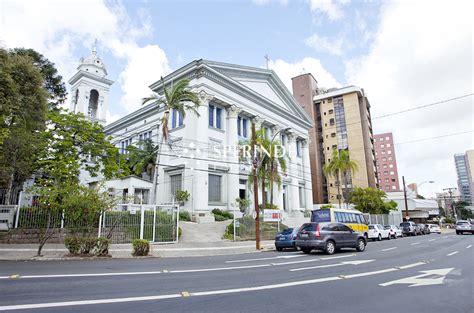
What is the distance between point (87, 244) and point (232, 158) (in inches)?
858

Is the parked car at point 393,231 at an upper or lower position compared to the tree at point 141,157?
lower

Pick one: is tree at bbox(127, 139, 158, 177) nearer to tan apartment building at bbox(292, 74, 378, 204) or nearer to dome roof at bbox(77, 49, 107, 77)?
dome roof at bbox(77, 49, 107, 77)

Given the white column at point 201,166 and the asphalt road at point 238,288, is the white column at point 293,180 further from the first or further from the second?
the asphalt road at point 238,288

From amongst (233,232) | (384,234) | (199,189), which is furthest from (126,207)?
(384,234)

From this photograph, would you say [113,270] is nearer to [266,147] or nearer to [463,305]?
[463,305]

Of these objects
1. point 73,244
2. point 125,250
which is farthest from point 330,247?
point 73,244

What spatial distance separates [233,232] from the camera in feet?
75.9

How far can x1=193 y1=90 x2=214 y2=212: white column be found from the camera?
28.7 meters

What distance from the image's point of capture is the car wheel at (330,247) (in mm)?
14472


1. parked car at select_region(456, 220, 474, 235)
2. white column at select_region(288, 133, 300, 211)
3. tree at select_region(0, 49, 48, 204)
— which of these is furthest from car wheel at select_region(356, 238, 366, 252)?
parked car at select_region(456, 220, 474, 235)

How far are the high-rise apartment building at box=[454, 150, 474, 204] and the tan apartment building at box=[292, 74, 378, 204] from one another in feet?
238

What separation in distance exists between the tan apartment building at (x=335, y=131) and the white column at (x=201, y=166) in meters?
41.0

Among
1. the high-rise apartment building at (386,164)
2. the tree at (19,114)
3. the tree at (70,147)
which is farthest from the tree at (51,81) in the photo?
the high-rise apartment building at (386,164)

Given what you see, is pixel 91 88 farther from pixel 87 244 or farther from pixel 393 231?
pixel 393 231
